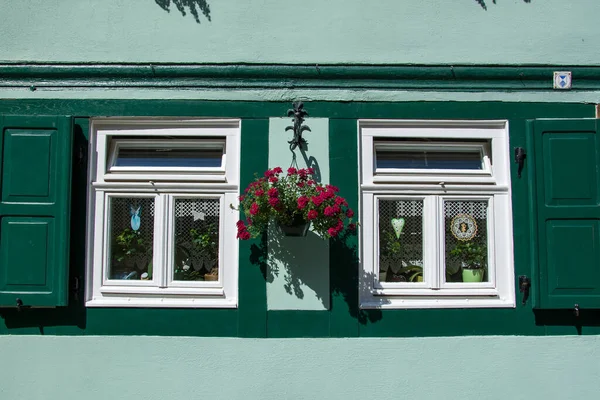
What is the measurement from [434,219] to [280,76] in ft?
5.29

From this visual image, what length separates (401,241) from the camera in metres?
4.24

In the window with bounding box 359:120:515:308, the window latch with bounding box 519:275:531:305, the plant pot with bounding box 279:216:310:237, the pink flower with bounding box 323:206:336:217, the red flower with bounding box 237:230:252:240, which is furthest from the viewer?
the window with bounding box 359:120:515:308

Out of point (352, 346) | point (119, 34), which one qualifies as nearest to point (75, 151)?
point (119, 34)

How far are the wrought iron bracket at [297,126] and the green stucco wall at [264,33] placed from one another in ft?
1.26

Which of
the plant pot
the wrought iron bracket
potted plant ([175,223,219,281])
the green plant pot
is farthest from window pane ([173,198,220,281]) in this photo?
the green plant pot

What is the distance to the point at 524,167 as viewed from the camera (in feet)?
13.6

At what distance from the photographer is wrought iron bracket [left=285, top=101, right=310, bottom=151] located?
4.09 metres

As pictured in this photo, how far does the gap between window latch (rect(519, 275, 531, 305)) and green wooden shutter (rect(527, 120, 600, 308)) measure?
65 millimetres

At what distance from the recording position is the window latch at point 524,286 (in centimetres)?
404

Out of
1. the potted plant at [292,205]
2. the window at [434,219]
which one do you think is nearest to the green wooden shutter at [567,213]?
the window at [434,219]

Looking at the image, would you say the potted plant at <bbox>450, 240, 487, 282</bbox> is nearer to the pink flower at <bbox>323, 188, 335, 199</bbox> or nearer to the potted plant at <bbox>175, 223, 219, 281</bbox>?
the pink flower at <bbox>323, 188, 335, 199</bbox>

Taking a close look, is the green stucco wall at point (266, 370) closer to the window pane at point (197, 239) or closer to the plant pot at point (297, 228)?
the window pane at point (197, 239)

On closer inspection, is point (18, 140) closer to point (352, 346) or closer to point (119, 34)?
point (119, 34)

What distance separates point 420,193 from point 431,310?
2.91 feet
